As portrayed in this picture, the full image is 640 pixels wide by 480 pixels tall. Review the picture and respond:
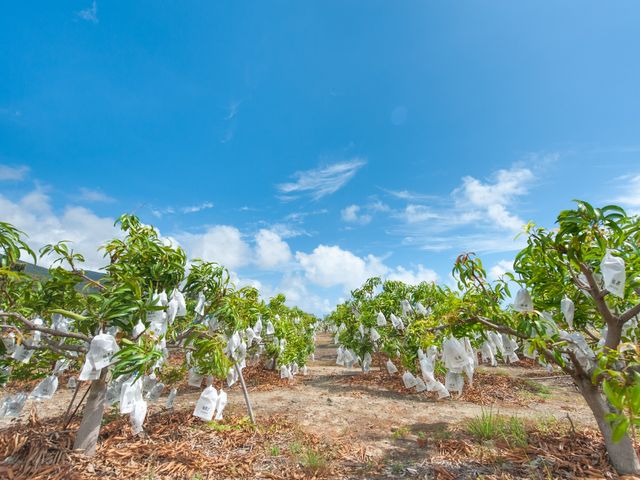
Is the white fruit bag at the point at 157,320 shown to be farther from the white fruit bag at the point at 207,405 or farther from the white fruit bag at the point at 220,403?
the white fruit bag at the point at 220,403

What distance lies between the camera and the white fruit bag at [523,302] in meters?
3.36

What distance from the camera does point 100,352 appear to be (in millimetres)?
3143

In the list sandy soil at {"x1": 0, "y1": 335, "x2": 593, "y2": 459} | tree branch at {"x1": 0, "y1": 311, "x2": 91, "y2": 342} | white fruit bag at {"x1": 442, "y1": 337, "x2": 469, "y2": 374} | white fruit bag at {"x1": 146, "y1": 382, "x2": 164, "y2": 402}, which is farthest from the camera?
sandy soil at {"x1": 0, "y1": 335, "x2": 593, "y2": 459}

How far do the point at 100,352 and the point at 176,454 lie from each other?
2508 mm

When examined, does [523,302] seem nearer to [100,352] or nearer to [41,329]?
[100,352]

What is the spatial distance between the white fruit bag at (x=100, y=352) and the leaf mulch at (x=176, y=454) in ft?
6.25

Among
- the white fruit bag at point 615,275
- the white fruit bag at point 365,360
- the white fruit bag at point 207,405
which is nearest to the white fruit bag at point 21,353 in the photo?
the white fruit bag at point 207,405

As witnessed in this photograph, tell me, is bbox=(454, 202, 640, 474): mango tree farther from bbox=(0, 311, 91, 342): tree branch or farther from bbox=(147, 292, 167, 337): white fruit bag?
bbox=(0, 311, 91, 342): tree branch

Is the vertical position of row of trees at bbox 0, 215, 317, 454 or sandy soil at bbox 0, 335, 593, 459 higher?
row of trees at bbox 0, 215, 317, 454

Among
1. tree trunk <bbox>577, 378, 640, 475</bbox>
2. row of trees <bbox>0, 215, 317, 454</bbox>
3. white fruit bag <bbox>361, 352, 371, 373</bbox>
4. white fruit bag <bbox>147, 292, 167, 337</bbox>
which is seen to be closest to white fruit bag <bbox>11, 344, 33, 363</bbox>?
row of trees <bbox>0, 215, 317, 454</bbox>

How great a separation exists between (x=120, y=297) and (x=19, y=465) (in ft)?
9.02

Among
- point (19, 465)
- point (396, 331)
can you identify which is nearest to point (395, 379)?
point (396, 331)

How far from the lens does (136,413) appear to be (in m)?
3.68

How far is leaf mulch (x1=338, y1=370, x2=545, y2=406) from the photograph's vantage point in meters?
8.44
